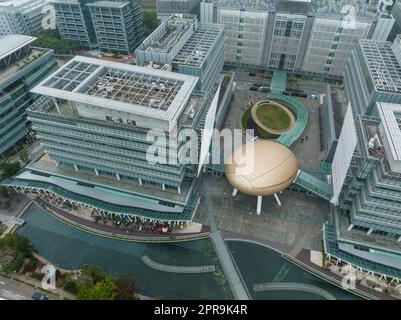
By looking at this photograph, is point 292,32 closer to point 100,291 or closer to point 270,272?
point 270,272

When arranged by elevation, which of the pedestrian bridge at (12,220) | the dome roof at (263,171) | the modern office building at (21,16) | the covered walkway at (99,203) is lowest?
the pedestrian bridge at (12,220)

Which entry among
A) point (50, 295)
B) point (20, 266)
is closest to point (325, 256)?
point (50, 295)

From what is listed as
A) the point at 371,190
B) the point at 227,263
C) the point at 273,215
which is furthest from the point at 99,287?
the point at 371,190

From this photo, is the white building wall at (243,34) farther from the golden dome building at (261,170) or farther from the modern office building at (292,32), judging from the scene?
the golden dome building at (261,170)

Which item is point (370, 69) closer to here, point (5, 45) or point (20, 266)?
point (20, 266)

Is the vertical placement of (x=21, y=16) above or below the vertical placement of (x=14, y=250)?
above

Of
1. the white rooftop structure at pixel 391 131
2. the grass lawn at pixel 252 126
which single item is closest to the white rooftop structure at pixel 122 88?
the grass lawn at pixel 252 126

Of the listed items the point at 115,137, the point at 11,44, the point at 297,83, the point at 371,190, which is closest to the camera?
the point at 371,190
